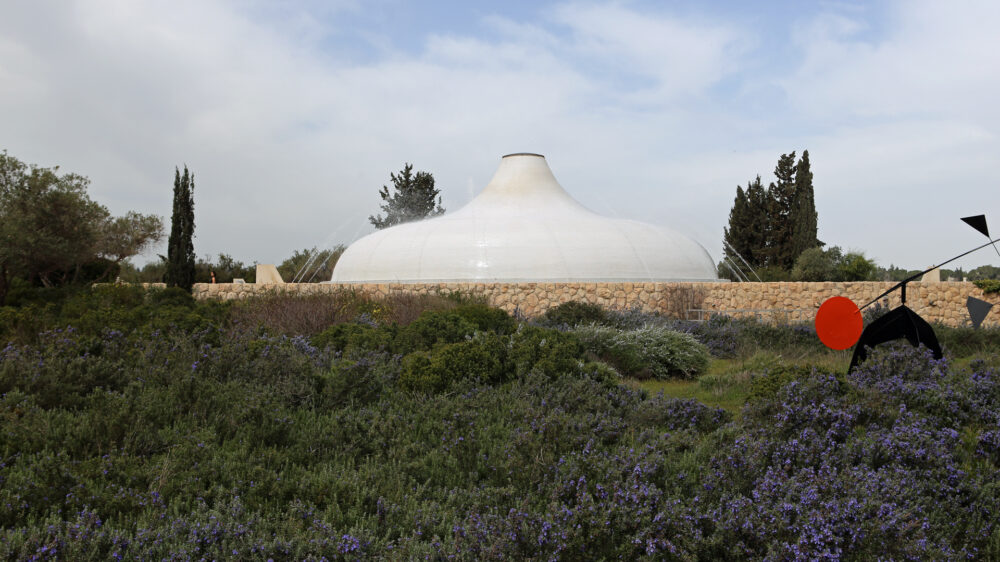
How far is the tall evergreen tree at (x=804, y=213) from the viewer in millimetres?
29625

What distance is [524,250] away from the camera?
18.5m

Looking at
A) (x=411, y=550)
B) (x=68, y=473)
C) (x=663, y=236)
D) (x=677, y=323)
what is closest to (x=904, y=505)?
(x=411, y=550)

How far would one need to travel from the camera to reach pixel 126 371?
17.4 feet

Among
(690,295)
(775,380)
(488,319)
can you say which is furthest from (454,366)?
(690,295)

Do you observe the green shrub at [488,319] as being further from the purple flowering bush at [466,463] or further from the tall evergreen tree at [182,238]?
the tall evergreen tree at [182,238]

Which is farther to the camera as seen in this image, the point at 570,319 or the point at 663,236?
the point at 663,236

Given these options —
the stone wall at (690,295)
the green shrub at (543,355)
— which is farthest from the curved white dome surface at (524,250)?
the green shrub at (543,355)

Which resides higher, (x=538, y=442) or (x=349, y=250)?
(x=349, y=250)

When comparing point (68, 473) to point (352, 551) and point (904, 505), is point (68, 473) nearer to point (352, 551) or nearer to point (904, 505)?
point (352, 551)

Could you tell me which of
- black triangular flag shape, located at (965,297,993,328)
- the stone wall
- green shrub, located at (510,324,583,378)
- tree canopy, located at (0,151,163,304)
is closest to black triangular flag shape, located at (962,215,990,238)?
black triangular flag shape, located at (965,297,993,328)

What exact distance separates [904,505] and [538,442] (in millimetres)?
1869

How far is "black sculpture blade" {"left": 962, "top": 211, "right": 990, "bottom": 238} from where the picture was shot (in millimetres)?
5875

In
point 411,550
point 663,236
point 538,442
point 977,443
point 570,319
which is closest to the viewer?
point 411,550

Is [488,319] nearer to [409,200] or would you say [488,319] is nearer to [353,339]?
[353,339]
